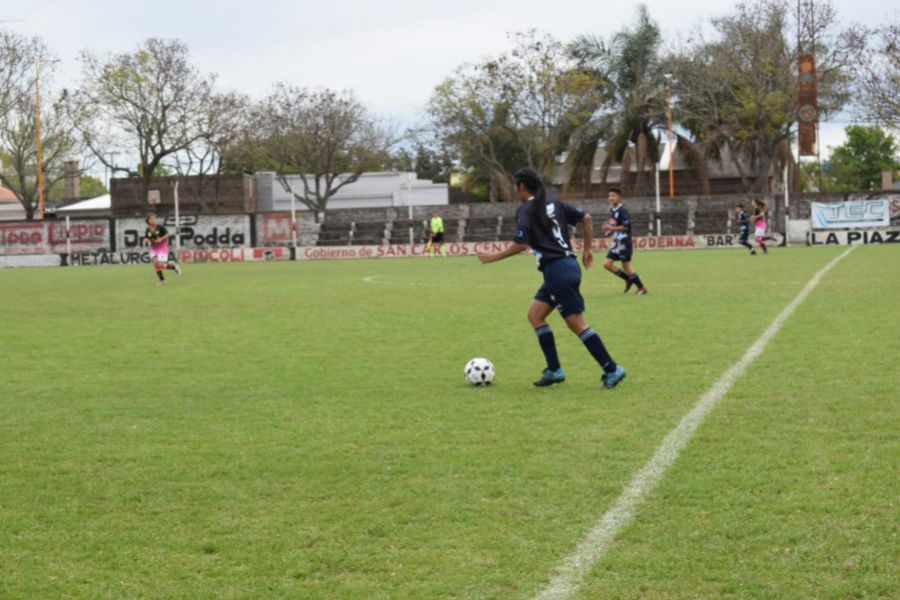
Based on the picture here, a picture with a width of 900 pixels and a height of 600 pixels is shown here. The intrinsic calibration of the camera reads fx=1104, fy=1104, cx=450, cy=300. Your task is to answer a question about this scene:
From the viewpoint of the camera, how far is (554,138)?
6172 cm

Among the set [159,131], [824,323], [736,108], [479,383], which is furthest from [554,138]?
[479,383]

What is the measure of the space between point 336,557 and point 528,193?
4691 mm

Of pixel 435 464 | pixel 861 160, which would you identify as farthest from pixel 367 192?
pixel 435 464

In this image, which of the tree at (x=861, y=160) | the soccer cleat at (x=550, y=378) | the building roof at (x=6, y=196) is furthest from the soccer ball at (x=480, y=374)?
the building roof at (x=6, y=196)

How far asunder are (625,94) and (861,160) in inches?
1807

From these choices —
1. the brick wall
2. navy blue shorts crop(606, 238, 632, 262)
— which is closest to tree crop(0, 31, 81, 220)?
the brick wall

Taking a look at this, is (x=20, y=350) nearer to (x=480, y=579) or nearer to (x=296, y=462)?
(x=296, y=462)

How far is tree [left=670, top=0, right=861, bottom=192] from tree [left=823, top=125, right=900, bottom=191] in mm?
40721

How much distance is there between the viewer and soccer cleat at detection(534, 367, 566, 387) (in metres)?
9.31

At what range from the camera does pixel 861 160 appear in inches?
3880

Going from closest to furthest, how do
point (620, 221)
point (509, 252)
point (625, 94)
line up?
1. point (509, 252)
2. point (620, 221)
3. point (625, 94)

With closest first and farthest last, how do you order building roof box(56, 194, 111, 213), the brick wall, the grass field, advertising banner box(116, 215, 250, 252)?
1. the grass field
2. advertising banner box(116, 215, 250, 252)
3. the brick wall
4. building roof box(56, 194, 111, 213)

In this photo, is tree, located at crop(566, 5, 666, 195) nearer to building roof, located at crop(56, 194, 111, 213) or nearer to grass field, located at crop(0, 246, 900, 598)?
building roof, located at crop(56, 194, 111, 213)

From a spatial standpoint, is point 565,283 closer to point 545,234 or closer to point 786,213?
point 545,234
